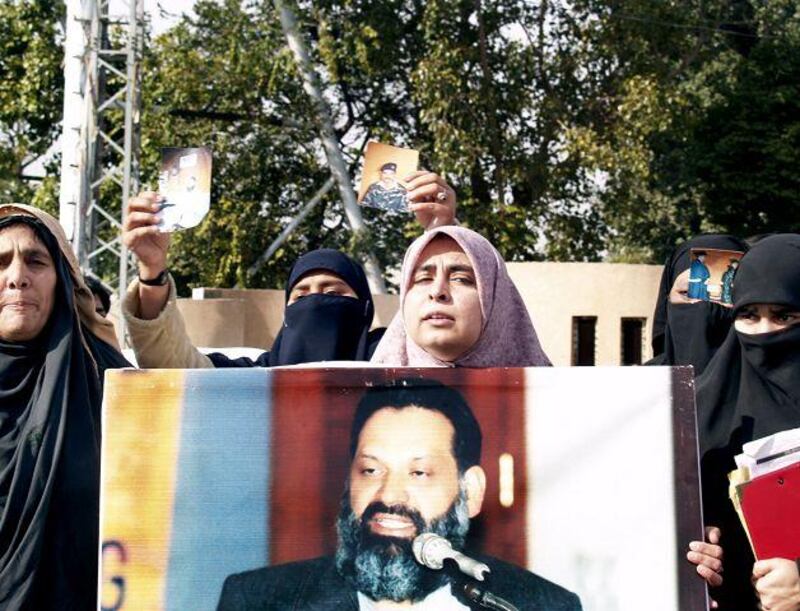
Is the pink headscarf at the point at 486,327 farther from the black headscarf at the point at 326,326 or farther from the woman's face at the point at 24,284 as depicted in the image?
the black headscarf at the point at 326,326

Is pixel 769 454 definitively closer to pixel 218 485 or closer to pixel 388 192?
pixel 218 485

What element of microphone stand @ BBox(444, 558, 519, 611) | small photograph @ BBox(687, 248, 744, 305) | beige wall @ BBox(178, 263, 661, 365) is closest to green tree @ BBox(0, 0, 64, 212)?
beige wall @ BBox(178, 263, 661, 365)

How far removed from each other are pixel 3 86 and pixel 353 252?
17.0 feet

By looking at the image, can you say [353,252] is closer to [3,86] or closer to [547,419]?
[3,86]

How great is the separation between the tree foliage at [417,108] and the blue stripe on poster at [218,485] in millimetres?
10609

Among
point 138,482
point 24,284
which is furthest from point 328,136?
point 138,482

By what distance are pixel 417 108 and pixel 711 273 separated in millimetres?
11647

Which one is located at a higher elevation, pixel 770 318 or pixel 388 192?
pixel 388 192

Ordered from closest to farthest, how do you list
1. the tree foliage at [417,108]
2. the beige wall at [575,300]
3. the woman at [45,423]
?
the woman at [45,423] → the beige wall at [575,300] → the tree foliage at [417,108]

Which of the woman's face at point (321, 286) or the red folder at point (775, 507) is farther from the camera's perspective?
the woman's face at point (321, 286)

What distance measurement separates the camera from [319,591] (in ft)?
6.59

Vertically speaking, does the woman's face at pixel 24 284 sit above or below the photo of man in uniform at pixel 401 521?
above

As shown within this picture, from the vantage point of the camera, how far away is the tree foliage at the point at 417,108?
1285cm

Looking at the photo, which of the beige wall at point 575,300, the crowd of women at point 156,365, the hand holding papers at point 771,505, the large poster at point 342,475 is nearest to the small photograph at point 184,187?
the crowd of women at point 156,365
